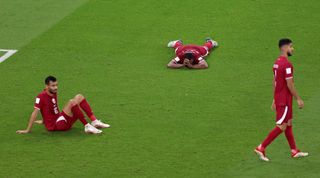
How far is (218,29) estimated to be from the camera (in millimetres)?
25578

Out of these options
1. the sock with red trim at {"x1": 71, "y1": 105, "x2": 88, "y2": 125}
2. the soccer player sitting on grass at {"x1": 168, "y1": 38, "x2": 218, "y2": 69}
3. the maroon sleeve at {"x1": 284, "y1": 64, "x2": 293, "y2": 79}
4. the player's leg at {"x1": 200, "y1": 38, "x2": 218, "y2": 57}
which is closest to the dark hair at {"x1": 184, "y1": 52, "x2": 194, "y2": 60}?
the soccer player sitting on grass at {"x1": 168, "y1": 38, "x2": 218, "y2": 69}

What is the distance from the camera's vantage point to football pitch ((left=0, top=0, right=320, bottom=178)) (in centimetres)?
1806

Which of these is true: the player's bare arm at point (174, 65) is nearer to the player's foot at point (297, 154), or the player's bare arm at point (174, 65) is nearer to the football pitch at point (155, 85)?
the football pitch at point (155, 85)

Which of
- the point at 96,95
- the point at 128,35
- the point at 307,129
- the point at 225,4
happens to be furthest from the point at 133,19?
the point at 307,129

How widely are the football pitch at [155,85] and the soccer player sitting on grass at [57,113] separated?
202mm

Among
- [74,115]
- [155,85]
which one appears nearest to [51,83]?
[74,115]

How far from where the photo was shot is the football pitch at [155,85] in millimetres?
18062

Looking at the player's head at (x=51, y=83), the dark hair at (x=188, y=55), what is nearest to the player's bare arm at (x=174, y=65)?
the dark hair at (x=188, y=55)

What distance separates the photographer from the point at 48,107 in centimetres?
1928

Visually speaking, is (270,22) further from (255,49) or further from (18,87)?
(18,87)

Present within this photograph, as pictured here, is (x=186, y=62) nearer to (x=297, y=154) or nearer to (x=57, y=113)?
(x=57, y=113)

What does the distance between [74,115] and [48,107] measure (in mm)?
576

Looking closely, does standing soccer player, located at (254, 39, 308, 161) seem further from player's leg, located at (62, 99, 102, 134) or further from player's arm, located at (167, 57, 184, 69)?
player's arm, located at (167, 57, 184, 69)

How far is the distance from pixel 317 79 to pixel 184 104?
3.55m
